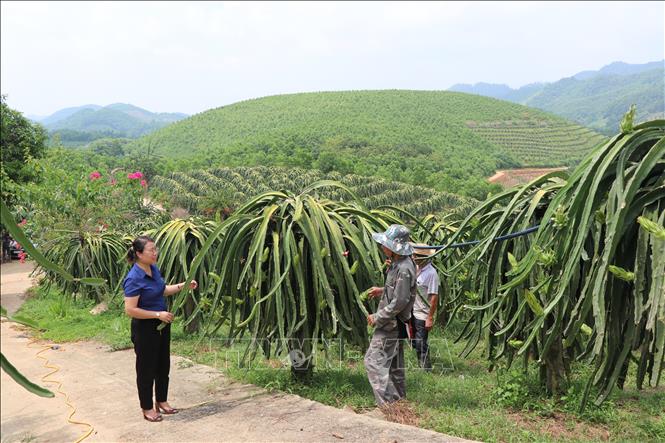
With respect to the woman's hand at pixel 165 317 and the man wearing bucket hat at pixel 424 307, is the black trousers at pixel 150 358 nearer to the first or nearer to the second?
the woman's hand at pixel 165 317

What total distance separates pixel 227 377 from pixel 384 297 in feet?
6.67

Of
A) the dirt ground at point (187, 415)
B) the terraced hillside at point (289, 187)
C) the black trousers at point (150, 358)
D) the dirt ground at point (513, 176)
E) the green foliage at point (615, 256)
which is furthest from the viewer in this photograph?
the dirt ground at point (513, 176)

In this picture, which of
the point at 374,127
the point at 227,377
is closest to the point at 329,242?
the point at 227,377

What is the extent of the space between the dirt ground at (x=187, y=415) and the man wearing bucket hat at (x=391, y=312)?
435 mm

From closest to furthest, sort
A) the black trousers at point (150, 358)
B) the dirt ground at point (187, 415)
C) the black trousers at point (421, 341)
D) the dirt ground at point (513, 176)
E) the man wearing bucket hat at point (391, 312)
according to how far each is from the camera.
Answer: the dirt ground at point (187, 415) → the black trousers at point (150, 358) → the man wearing bucket hat at point (391, 312) → the black trousers at point (421, 341) → the dirt ground at point (513, 176)

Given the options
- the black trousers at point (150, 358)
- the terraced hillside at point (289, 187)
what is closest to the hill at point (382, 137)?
the terraced hillside at point (289, 187)

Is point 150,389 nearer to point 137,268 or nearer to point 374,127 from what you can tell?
point 137,268

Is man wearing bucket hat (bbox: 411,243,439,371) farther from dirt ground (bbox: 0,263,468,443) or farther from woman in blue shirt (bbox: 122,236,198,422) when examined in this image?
woman in blue shirt (bbox: 122,236,198,422)

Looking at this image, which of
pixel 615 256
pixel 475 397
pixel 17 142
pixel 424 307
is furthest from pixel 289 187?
pixel 615 256

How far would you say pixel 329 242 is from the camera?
5254 mm

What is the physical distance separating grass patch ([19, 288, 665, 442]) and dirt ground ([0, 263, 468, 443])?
15.4 inches

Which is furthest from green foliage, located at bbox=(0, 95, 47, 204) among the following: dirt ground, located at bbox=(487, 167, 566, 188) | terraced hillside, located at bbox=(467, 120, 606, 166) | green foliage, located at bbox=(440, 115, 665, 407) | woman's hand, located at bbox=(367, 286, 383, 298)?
terraced hillside, located at bbox=(467, 120, 606, 166)

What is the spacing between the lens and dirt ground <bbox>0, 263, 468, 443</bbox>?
13.4 feet

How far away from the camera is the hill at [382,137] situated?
50.8 metres
